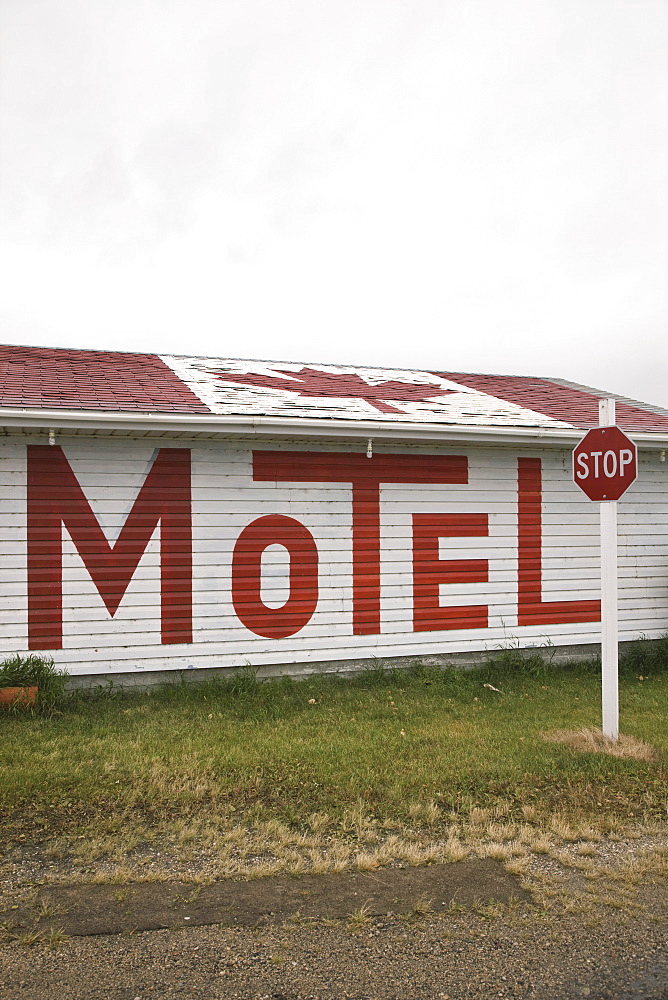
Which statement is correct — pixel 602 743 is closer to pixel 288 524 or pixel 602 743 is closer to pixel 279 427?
pixel 288 524

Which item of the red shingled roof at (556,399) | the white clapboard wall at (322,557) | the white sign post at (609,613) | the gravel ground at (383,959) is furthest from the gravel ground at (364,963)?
the red shingled roof at (556,399)

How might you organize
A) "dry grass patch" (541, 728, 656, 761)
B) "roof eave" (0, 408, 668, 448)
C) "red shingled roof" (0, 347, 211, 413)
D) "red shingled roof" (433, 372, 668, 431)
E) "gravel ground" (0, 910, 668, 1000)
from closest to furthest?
"gravel ground" (0, 910, 668, 1000) → "dry grass patch" (541, 728, 656, 761) → "roof eave" (0, 408, 668, 448) → "red shingled roof" (0, 347, 211, 413) → "red shingled roof" (433, 372, 668, 431)

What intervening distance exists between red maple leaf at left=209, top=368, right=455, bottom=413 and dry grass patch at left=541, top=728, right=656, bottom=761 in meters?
4.32

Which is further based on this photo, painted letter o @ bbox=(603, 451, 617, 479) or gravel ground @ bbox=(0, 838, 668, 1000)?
painted letter o @ bbox=(603, 451, 617, 479)

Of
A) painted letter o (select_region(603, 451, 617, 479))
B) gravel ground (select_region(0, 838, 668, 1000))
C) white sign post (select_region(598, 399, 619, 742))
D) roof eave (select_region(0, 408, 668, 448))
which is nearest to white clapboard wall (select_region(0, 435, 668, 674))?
roof eave (select_region(0, 408, 668, 448))

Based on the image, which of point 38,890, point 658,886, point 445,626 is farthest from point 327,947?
point 445,626

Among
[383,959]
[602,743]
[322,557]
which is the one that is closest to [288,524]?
[322,557]

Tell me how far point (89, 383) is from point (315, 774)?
17.5 feet

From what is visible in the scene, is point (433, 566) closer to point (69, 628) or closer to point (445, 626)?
point (445, 626)

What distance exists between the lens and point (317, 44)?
13.3m

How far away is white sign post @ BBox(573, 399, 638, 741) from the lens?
653 cm

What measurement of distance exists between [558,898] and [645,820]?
137 centimetres

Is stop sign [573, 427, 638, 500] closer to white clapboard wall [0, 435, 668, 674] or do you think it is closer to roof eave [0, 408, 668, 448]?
roof eave [0, 408, 668, 448]

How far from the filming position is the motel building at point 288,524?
26.9 ft
